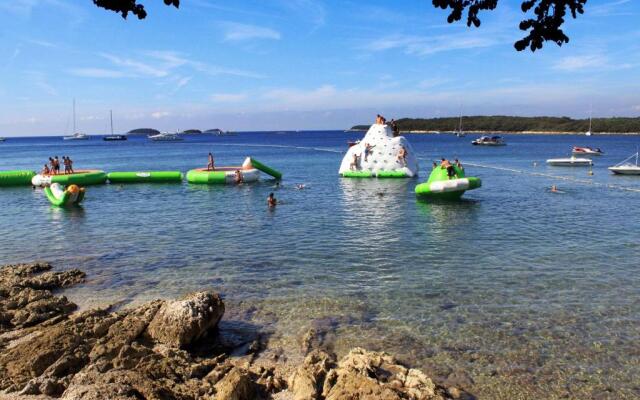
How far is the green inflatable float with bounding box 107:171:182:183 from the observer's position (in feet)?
107

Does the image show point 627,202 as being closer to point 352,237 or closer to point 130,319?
point 352,237

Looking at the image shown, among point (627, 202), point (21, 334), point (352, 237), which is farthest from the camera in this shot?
point (627, 202)

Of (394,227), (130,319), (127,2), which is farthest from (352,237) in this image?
(127,2)

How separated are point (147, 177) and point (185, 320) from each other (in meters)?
26.9

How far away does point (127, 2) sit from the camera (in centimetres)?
457

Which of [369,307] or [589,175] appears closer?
[369,307]

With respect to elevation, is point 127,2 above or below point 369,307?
above

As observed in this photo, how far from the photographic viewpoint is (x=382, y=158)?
32.2 metres

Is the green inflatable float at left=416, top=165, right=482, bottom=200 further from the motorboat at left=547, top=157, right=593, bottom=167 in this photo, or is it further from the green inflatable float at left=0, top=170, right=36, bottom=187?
the green inflatable float at left=0, top=170, right=36, bottom=187

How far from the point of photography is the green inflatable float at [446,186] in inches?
861

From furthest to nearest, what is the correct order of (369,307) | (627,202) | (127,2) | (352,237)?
(627,202)
(352,237)
(369,307)
(127,2)

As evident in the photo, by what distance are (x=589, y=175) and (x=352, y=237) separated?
26697 millimetres

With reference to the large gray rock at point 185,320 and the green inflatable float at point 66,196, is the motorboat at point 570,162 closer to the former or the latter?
the green inflatable float at point 66,196

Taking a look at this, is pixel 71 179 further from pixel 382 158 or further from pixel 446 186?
pixel 446 186
